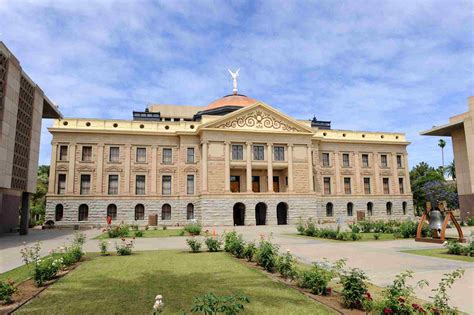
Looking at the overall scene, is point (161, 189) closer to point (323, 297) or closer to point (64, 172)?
point (64, 172)

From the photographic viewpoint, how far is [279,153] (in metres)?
44.8

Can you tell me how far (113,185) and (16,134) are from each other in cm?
2002

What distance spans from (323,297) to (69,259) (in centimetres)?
909

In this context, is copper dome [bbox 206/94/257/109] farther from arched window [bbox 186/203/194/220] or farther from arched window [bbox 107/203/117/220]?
arched window [bbox 107/203/117/220]

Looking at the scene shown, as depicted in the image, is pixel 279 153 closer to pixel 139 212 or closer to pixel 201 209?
pixel 201 209

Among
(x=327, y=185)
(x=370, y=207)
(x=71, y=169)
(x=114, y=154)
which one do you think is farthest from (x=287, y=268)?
(x=370, y=207)

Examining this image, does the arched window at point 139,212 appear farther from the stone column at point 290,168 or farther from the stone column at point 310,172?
the stone column at point 310,172

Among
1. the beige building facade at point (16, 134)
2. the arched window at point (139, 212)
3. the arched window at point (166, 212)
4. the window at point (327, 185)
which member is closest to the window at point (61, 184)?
the arched window at point (139, 212)

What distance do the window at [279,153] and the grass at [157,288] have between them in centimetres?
3214

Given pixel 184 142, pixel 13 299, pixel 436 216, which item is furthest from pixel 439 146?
pixel 13 299

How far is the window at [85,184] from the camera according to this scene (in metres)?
41.8

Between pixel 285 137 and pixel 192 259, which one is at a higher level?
pixel 285 137

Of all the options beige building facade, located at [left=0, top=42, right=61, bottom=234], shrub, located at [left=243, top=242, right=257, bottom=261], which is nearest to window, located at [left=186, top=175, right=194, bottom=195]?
beige building facade, located at [left=0, top=42, right=61, bottom=234]

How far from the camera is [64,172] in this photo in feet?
136
